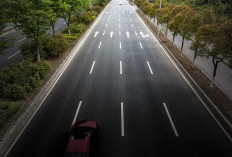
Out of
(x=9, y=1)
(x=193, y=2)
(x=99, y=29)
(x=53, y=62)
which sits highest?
(x=193, y=2)

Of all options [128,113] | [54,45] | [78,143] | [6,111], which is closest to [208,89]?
[128,113]

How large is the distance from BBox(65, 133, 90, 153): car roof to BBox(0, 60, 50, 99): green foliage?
278 inches

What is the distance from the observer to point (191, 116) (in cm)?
1307

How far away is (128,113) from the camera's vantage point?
13.4m

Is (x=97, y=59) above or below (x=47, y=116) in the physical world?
above

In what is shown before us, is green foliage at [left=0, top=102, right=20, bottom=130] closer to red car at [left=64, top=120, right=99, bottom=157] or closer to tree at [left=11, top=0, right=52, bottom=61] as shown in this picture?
red car at [left=64, top=120, right=99, bottom=157]

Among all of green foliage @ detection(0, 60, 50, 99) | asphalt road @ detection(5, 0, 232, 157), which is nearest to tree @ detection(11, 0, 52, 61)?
green foliage @ detection(0, 60, 50, 99)

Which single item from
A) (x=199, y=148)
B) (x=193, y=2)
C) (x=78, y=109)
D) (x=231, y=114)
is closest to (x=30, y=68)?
(x=78, y=109)

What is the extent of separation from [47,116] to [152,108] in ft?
24.6

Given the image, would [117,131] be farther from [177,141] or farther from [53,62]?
[53,62]

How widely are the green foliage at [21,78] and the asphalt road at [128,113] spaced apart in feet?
5.68

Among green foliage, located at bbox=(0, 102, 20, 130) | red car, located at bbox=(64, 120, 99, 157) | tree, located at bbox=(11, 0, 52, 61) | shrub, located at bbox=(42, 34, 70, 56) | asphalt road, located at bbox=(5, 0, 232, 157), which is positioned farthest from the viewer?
shrub, located at bbox=(42, 34, 70, 56)

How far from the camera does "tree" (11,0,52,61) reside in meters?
17.4

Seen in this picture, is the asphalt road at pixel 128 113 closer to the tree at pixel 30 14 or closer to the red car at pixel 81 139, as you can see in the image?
the red car at pixel 81 139
